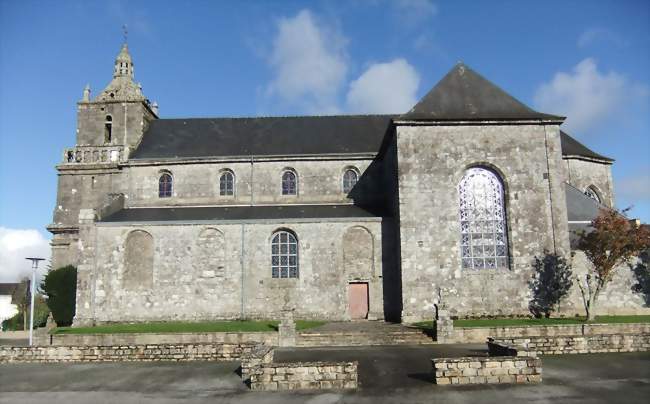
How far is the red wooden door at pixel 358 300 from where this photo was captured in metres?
24.4

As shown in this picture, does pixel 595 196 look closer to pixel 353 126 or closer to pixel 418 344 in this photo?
pixel 353 126

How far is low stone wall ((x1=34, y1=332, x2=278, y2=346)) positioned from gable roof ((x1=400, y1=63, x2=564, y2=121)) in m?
12.0

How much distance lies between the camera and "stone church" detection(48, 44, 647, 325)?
73.0ft

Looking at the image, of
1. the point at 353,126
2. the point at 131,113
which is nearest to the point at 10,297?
the point at 131,113

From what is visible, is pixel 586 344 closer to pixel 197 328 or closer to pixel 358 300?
pixel 358 300

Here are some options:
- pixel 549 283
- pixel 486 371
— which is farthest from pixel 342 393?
pixel 549 283

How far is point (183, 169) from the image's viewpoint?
96.1 ft

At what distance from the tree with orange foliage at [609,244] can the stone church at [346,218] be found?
1186 millimetres

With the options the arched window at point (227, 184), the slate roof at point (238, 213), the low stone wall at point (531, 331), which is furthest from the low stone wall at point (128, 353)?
the arched window at point (227, 184)

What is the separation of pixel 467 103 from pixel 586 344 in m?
12.8

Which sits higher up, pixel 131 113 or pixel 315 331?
pixel 131 113

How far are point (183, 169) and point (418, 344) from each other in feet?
58.6

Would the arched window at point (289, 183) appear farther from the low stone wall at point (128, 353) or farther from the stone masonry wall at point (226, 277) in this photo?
the low stone wall at point (128, 353)

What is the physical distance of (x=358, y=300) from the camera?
24625 mm
